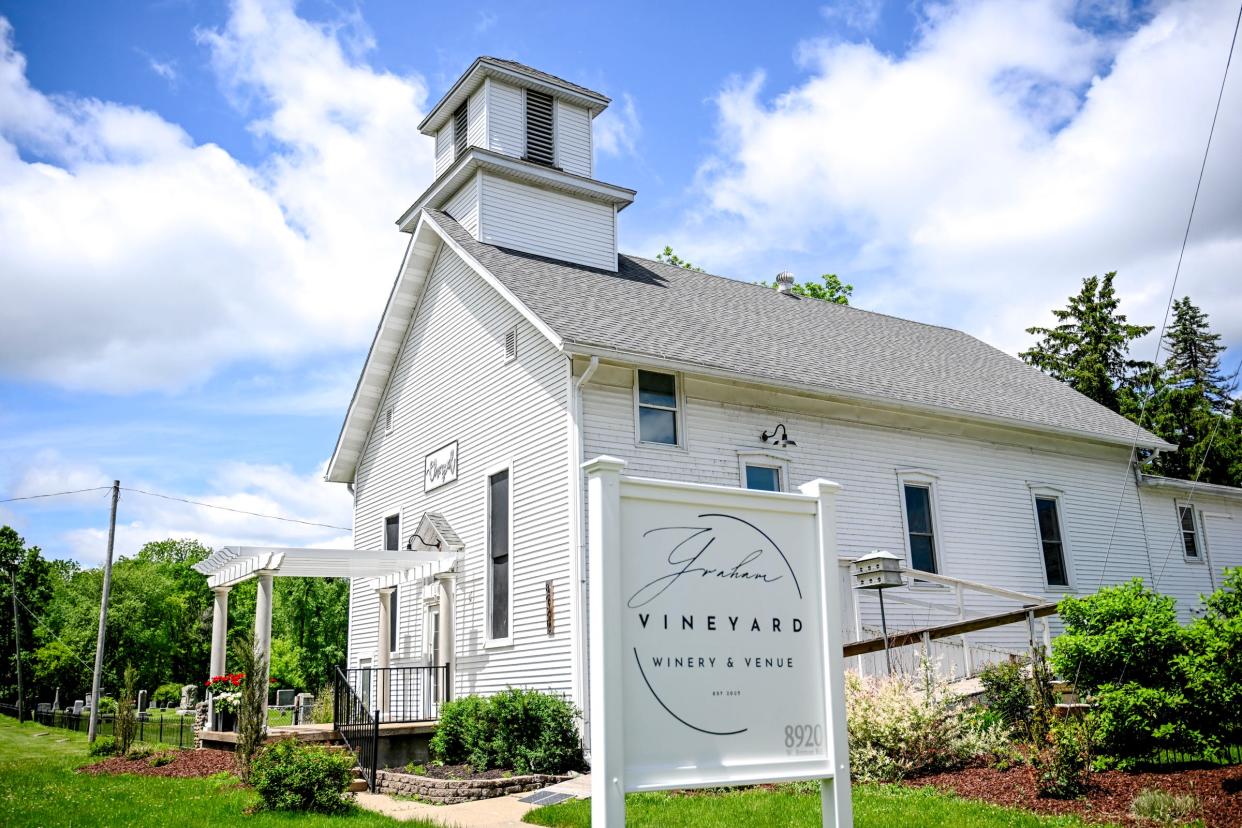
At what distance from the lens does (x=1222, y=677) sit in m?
9.27

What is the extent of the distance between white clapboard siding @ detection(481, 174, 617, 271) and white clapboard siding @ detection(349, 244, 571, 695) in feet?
4.03

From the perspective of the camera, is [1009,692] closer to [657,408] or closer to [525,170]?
[657,408]

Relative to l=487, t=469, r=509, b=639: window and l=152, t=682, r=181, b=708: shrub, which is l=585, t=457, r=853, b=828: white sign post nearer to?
l=487, t=469, r=509, b=639: window

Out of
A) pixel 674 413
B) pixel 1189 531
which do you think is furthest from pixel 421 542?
pixel 1189 531

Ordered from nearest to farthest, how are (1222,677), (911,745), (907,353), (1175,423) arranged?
(1222,677), (911,745), (907,353), (1175,423)

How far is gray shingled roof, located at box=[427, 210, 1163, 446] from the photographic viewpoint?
51.3 feet

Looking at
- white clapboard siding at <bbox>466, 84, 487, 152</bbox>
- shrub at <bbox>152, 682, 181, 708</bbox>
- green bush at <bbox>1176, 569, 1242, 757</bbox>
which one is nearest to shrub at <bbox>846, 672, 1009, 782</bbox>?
green bush at <bbox>1176, 569, 1242, 757</bbox>

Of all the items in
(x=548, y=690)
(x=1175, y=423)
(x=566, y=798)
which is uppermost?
(x=1175, y=423)

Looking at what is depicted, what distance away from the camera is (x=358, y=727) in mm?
13680

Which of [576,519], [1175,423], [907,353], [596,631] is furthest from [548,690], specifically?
[1175,423]

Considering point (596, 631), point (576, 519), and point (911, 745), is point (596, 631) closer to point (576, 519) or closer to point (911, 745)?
point (911, 745)

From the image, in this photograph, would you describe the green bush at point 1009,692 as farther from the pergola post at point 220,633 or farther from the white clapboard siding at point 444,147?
the white clapboard siding at point 444,147

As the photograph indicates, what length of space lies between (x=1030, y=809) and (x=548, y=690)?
23.5 ft

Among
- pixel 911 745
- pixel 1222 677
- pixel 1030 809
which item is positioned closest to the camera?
pixel 1030 809
